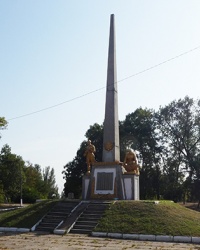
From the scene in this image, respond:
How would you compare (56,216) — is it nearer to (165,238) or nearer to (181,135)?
(165,238)

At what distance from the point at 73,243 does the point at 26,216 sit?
223 inches

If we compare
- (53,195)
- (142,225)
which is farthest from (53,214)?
(53,195)

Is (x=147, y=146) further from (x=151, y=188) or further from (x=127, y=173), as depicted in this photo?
(x=127, y=173)

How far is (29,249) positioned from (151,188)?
30.1 m

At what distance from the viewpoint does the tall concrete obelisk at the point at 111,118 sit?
803 inches

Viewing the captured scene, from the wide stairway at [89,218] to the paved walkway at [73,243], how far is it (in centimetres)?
81

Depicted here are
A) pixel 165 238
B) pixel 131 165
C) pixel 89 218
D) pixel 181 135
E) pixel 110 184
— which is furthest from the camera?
pixel 181 135

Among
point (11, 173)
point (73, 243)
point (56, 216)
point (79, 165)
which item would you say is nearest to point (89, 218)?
point (56, 216)

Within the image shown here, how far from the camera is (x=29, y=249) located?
34.9ft

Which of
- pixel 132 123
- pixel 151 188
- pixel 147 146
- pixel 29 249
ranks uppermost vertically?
pixel 132 123

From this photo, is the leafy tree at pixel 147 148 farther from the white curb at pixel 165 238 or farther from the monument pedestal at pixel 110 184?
the white curb at pixel 165 238

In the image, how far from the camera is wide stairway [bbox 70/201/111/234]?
14602 millimetres

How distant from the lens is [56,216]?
16.5 m

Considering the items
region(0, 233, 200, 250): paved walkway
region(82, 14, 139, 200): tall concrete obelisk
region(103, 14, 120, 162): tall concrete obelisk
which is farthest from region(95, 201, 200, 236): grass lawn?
region(103, 14, 120, 162): tall concrete obelisk
